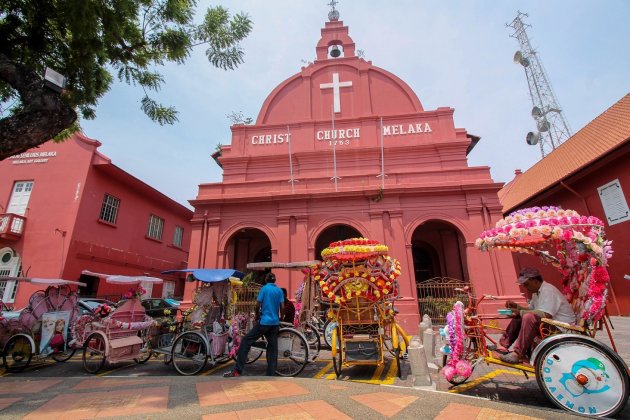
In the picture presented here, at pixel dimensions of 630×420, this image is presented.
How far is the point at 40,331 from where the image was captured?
23.4ft

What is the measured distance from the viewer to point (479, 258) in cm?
1141

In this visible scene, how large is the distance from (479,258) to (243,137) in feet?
38.3

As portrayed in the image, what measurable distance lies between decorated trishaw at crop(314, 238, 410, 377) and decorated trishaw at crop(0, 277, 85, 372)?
234 inches

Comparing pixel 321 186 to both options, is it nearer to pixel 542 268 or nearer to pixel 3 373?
pixel 3 373

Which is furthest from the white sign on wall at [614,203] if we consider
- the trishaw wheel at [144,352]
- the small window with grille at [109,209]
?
the small window with grille at [109,209]

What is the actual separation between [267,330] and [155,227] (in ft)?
53.1

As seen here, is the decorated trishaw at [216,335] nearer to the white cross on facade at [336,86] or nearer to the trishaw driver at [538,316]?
the trishaw driver at [538,316]

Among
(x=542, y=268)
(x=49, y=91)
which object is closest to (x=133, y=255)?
(x=49, y=91)

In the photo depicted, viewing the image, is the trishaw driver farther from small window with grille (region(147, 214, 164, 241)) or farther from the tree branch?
small window with grille (region(147, 214, 164, 241))

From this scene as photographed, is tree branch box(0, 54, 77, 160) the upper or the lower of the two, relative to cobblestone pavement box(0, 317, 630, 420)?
upper

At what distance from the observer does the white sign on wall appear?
11.5 meters

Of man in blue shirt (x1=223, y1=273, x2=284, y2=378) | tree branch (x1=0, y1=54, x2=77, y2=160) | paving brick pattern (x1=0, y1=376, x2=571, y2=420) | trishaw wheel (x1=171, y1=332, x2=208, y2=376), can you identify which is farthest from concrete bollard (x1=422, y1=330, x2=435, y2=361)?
tree branch (x1=0, y1=54, x2=77, y2=160)

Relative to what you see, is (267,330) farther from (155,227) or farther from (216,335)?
(155,227)

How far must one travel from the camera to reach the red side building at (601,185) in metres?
11.5
